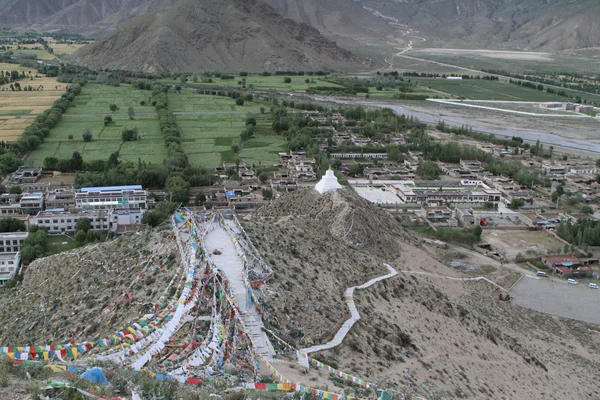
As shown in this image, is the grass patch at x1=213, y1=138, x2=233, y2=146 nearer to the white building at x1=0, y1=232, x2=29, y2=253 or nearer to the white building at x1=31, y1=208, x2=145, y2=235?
the white building at x1=31, y1=208, x2=145, y2=235

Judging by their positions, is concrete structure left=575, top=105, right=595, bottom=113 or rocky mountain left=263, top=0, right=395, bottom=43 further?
rocky mountain left=263, top=0, right=395, bottom=43

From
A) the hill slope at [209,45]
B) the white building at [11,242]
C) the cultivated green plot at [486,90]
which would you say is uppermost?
the hill slope at [209,45]

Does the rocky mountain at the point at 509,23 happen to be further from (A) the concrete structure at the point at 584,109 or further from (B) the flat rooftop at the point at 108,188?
(B) the flat rooftop at the point at 108,188

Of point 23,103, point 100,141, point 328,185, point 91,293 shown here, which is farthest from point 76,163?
Result: point 91,293

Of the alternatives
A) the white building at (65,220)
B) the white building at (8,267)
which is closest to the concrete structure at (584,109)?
the white building at (65,220)

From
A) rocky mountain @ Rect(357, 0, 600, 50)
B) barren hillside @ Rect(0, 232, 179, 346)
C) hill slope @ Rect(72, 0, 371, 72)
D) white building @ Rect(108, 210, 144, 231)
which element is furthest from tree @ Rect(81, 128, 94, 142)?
rocky mountain @ Rect(357, 0, 600, 50)

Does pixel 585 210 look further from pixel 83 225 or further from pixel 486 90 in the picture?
pixel 486 90
